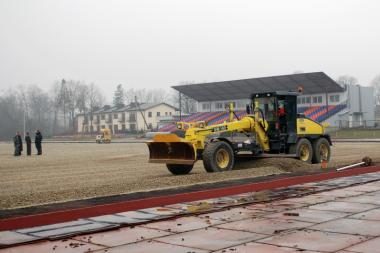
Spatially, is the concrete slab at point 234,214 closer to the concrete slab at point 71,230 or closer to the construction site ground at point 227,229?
the construction site ground at point 227,229

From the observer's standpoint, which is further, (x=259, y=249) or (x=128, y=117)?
(x=128, y=117)

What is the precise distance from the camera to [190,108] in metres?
128

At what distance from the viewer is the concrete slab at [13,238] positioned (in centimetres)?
734

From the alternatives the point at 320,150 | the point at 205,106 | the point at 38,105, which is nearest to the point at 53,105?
the point at 38,105

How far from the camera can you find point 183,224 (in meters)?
8.49

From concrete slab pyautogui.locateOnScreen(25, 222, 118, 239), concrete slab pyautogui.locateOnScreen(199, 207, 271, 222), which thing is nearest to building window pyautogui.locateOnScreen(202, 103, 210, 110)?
concrete slab pyautogui.locateOnScreen(199, 207, 271, 222)

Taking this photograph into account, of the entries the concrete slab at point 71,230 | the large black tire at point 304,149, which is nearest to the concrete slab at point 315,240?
the concrete slab at point 71,230

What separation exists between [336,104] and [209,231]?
62025mm

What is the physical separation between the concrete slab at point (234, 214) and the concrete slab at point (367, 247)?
2.52 m

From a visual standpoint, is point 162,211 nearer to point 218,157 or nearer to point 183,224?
point 183,224

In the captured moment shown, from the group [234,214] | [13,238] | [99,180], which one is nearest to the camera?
[13,238]

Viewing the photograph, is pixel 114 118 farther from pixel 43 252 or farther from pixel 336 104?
pixel 43 252

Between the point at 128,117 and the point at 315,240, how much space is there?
374ft

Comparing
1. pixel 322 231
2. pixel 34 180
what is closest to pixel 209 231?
pixel 322 231
